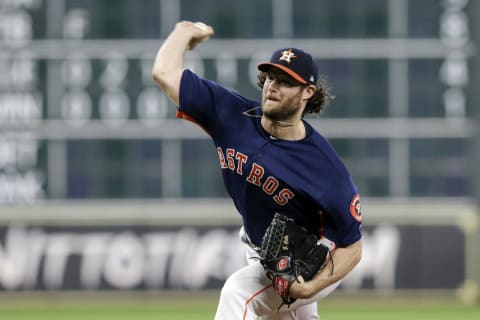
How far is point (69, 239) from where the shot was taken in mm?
13234

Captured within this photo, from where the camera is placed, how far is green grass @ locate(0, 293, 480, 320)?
11242 mm

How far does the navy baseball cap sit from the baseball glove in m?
0.59

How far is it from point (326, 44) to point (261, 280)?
7.55 meters

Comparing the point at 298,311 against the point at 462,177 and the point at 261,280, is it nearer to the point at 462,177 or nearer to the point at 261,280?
the point at 261,280

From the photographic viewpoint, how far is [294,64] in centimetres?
519

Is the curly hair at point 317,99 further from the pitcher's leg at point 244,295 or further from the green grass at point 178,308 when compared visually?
the green grass at point 178,308

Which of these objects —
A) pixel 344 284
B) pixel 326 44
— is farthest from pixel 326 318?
pixel 326 44

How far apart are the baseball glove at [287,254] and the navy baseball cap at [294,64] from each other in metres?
0.59

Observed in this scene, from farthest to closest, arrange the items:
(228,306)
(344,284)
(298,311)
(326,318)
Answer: (344,284) < (326,318) < (298,311) < (228,306)

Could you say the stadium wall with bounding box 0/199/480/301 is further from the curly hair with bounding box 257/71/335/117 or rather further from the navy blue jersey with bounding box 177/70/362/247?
the navy blue jersey with bounding box 177/70/362/247

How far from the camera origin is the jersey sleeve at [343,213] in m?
5.20

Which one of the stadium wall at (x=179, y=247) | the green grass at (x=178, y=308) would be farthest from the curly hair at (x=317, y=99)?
the stadium wall at (x=179, y=247)

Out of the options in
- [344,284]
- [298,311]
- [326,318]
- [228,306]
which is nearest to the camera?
[228,306]

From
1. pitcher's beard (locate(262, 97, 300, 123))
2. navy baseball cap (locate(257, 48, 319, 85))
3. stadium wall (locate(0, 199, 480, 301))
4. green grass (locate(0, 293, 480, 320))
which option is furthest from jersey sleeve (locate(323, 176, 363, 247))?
stadium wall (locate(0, 199, 480, 301))
